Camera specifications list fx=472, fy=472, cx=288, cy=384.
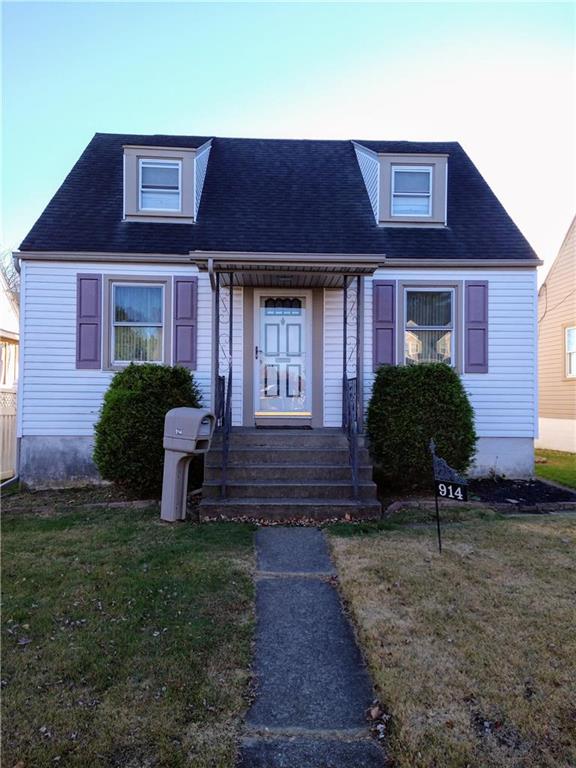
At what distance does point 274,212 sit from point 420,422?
191 inches

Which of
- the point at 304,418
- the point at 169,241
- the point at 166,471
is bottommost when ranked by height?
the point at 166,471

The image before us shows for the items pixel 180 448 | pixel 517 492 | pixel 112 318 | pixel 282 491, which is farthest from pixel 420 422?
pixel 112 318

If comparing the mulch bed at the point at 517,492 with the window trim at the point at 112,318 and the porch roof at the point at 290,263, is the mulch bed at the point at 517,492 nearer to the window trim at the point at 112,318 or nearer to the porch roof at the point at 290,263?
the porch roof at the point at 290,263

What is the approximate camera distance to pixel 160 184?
8.67 m

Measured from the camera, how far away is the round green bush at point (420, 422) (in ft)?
22.0

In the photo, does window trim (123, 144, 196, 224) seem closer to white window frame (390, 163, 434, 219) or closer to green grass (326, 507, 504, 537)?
white window frame (390, 163, 434, 219)

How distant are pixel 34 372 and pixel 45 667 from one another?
6.30 metres

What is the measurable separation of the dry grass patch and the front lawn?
33.3 inches

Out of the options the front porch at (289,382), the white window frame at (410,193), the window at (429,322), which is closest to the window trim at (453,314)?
the window at (429,322)

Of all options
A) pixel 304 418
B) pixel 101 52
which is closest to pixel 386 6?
pixel 101 52

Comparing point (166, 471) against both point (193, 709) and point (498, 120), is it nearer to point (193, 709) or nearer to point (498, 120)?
point (193, 709)

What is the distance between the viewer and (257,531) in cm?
537

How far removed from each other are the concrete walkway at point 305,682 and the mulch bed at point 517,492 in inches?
148

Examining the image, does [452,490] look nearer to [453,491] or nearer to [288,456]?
[453,491]
